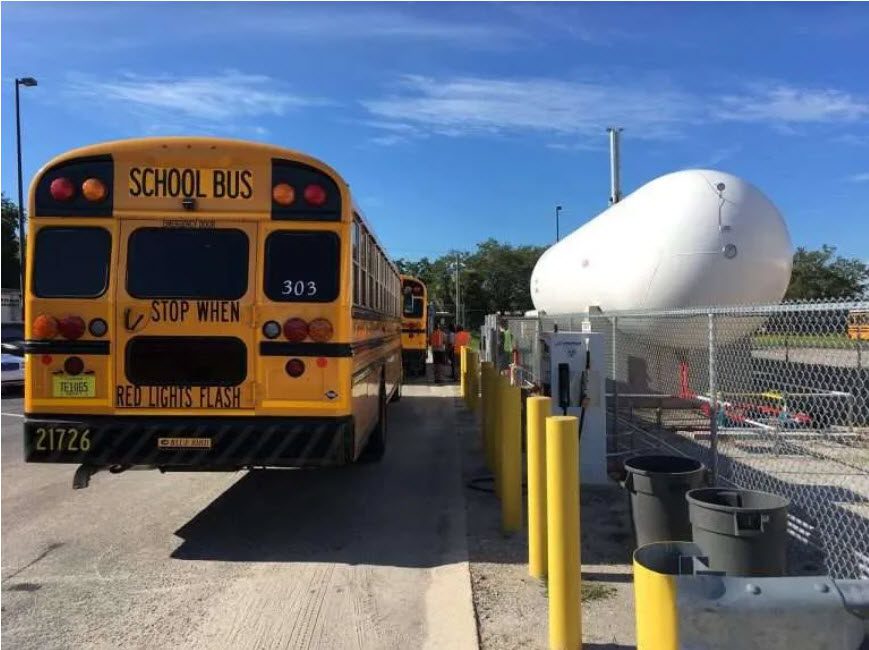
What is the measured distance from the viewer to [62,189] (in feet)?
17.0

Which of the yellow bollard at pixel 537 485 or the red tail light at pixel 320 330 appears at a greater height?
the red tail light at pixel 320 330

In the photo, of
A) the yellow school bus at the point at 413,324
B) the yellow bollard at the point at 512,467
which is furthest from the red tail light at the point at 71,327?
the yellow school bus at the point at 413,324

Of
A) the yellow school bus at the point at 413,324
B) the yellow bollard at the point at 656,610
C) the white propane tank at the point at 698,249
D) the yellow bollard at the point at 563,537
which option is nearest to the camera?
the yellow bollard at the point at 656,610

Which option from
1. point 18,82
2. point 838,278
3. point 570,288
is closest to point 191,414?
point 570,288

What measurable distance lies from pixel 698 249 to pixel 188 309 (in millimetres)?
7123

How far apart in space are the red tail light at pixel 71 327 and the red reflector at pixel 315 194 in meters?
1.83

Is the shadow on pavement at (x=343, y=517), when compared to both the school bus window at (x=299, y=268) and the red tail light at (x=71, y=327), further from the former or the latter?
the school bus window at (x=299, y=268)

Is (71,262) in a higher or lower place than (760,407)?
higher

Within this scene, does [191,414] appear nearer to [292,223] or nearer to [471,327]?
[292,223]

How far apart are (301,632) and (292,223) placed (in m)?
Answer: 2.78

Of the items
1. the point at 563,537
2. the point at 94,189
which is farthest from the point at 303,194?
the point at 563,537

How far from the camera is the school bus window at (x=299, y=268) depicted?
17.1 feet

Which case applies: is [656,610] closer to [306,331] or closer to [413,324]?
[306,331]

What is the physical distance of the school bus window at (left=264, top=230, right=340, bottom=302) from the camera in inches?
206
